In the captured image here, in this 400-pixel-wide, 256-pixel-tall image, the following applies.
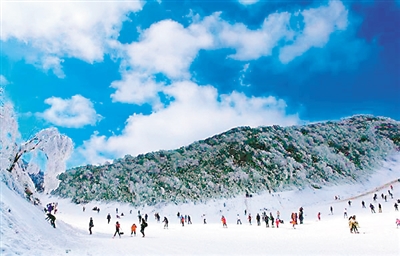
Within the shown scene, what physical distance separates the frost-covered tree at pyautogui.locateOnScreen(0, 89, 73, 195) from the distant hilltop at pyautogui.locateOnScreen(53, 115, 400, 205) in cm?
3844

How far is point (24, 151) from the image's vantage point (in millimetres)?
27406

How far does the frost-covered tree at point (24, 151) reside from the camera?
22844 millimetres

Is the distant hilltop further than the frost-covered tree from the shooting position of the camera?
Yes

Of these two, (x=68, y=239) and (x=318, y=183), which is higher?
(x=318, y=183)

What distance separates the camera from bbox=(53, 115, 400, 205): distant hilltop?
71.1 metres

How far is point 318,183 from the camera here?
73.9m

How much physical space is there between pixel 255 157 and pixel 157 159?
23.5m

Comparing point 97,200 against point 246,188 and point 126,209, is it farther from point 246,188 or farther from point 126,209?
point 246,188

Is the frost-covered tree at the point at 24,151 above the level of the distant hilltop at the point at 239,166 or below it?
below

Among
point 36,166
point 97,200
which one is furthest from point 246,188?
point 36,166

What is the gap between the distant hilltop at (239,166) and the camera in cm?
7112

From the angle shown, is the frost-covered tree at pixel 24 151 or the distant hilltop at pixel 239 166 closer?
the frost-covered tree at pixel 24 151

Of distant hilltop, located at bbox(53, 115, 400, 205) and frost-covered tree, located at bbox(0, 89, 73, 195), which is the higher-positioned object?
distant hilltop, located at bbox(53, 115, 400, 205)

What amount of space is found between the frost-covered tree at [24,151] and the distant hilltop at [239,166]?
3844 cm
